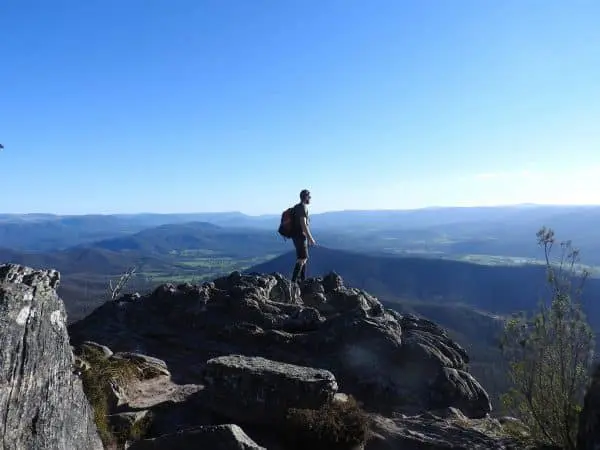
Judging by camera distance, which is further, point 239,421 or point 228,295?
point 228,295

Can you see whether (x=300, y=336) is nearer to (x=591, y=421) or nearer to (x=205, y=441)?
(x=205, y=441)

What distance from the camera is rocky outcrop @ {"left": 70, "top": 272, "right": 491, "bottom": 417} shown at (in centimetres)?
1451

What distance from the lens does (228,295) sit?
18906 mm

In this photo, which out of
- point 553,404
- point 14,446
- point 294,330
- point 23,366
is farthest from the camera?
point 294,330

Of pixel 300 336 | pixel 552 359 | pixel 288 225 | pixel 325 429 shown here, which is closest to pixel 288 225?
pixel 288 225

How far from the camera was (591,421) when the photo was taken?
826 centimetres

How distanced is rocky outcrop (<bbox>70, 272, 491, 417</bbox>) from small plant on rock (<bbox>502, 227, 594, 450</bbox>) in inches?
137

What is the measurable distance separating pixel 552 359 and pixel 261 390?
6.48 m

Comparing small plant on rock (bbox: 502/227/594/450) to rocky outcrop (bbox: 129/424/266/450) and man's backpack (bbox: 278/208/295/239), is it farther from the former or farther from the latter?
man's backpack (bbox: 278/208/295/239)

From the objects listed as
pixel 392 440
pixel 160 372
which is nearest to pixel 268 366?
pixel 392 440

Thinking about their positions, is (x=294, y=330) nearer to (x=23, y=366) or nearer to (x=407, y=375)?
(x=407, y=375)

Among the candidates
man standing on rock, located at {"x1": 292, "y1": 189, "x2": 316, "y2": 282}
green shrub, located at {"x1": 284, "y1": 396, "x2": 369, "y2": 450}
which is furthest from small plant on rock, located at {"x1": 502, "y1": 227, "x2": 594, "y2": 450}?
man standing on rock, located at {"x1": 292, "y1": 189, "x2": 316, "y2": 282}

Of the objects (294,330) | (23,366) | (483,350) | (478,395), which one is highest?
(23,366)

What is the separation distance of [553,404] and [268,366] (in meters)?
6.33
